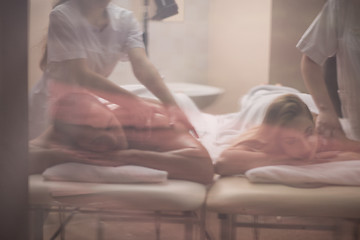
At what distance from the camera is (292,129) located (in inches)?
34.9

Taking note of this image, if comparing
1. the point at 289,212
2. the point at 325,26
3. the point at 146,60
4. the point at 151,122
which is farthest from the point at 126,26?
the point at 289,212

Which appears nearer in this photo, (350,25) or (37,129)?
(350,25)

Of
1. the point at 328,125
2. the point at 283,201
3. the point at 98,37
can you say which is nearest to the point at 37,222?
the point at 98,37

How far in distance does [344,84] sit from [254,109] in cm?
20

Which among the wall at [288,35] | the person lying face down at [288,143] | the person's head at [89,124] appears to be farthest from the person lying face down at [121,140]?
the wall at [288,35]

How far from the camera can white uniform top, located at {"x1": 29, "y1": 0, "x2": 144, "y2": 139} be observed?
2.95 ft

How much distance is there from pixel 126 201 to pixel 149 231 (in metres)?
0.10

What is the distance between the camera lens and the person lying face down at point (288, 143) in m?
0.88

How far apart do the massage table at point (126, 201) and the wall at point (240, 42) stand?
262 mm

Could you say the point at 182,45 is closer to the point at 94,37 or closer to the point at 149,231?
the point at 94,37

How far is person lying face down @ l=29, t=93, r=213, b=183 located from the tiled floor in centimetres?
13

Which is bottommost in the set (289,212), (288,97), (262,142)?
(289,212)

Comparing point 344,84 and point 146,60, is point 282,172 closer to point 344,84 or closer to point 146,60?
point 344,84

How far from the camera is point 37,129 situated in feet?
3.17
